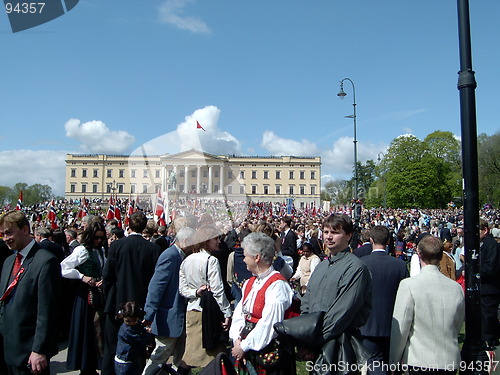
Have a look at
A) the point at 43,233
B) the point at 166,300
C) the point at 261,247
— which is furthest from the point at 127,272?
the point at 43,233

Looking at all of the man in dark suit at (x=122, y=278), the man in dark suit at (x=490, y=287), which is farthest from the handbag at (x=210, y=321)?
the man in dark suit at (x=490, y=287)

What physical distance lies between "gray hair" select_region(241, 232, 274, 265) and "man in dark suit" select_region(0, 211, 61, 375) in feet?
5.56

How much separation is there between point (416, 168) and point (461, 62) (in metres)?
63.5

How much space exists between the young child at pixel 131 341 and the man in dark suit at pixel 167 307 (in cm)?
14

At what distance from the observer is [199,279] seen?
4516 mm

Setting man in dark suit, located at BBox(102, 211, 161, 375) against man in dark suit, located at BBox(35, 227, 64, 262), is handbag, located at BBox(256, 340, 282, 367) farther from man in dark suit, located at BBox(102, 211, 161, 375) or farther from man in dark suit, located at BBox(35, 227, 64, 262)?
man in dark suit, located at BBox(35, 227, 64, 262)

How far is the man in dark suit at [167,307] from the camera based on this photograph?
14.9 feet

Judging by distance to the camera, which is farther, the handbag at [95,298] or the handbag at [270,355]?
the handbag at [95,298]

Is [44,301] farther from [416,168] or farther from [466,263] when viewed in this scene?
[416,168]

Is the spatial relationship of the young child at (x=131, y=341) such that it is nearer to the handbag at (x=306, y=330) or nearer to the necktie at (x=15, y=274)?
the necktie at (x=15, y=274)

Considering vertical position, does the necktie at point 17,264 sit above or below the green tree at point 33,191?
below

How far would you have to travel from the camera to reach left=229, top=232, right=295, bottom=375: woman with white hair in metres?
3.16

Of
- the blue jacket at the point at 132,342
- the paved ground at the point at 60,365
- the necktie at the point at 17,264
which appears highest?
the necktie at the point at 17,264

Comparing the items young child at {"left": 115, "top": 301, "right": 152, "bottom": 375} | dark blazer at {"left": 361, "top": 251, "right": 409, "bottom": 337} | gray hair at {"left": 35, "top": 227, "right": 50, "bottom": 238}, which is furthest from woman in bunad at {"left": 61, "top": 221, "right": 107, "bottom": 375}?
dark blazer at {"left": 361, "top": 251, "right": 409, "bottom": 337}
